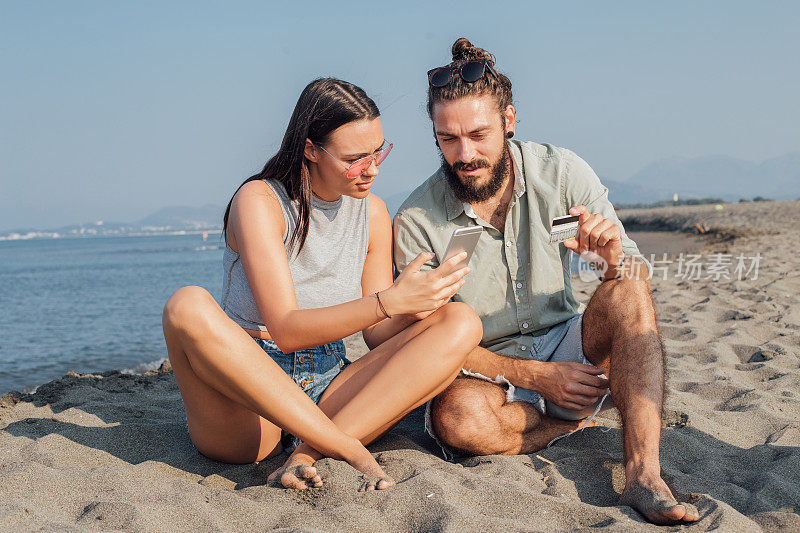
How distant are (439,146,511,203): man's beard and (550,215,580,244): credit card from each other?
591 mm

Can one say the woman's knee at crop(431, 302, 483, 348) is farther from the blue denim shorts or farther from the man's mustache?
the man's mustache

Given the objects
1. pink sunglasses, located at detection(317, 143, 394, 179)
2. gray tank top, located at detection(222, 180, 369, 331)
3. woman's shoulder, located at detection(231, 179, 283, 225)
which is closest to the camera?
woman's shoulder, located at detection(231, 179, 283, 225)

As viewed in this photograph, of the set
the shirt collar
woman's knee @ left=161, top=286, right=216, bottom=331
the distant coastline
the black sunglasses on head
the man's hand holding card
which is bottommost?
the distant coastline

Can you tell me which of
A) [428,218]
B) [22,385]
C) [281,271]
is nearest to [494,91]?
[428,218]

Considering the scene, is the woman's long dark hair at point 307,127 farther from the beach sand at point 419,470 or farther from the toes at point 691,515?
the toes at point 691,515

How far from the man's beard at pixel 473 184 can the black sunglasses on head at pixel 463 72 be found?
1.37 feet

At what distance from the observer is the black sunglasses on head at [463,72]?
330 centimetres

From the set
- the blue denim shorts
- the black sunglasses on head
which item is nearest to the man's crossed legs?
the blue denim shorts

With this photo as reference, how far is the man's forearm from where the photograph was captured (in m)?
3.00

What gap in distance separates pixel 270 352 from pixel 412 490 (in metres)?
1.06

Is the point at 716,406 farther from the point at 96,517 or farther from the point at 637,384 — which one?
the point at 96,517

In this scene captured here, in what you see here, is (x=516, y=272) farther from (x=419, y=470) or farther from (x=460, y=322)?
(x=419, y=470)

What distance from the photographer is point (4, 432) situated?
337cm

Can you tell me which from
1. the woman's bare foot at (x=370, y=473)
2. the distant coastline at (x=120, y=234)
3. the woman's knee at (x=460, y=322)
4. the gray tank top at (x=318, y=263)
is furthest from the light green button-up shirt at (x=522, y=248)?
the distant coastline at (x=120, y=234)
